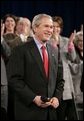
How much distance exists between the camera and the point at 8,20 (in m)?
5.62

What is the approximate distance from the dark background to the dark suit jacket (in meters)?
5.43

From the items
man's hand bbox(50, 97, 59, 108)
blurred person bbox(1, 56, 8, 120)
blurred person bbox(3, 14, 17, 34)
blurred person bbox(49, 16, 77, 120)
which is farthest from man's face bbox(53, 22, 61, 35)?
man's hand bbox(50, 97, 59, 108)

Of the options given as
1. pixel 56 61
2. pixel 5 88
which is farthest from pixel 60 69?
pixel 5 88

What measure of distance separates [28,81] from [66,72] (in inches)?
47.5

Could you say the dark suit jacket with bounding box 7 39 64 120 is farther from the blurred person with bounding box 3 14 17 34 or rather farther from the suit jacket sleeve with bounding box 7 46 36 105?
the blurred person with bounding box 3 14 17 34

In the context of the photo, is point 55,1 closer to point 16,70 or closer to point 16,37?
point 16,37

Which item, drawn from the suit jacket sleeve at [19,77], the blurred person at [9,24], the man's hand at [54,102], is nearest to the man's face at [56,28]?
the blurred person at [9,24]

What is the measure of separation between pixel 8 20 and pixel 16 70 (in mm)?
1759

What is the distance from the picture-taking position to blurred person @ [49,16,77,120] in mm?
4672

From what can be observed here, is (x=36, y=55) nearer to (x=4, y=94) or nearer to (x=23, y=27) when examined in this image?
(x=4, y=94)

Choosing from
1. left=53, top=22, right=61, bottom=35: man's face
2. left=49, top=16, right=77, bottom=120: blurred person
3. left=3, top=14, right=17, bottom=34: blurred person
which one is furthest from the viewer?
left=3, top=14, right=17, bottom=34: blurred person

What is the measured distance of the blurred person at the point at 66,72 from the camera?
15.3ft

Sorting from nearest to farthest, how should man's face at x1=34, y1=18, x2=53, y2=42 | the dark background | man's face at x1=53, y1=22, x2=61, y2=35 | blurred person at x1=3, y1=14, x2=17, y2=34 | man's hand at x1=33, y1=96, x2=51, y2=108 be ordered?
man's hand at x1=33, y1=96, x2=51, y2=108
man's face at x1=34, y1=18, x2=53, y2=42
man's face at x1=53, y1=22, x2=61, y2=35
blurred person at x1=3, y1=14, x2=17, y2=34
the dark background

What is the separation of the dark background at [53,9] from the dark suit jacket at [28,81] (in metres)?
5.43
